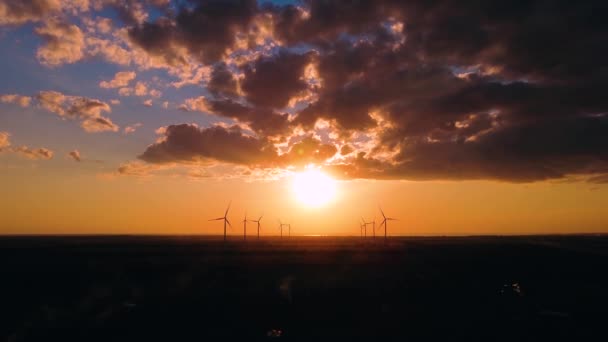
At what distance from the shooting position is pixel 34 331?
110 ft

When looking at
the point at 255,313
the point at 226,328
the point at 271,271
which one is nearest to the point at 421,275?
the point at 271,271

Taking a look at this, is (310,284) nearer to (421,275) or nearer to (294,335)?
(421,275)

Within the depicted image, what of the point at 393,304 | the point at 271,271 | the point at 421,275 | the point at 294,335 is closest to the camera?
the point at 294,335

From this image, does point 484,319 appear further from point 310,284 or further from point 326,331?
point 310,284

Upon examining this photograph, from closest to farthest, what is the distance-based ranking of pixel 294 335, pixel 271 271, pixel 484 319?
pixel 294 335
pixel 484 319
pixel 271 271

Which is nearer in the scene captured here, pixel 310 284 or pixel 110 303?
pixel 110 303

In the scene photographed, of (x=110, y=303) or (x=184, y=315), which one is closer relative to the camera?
(x=184, y=315)

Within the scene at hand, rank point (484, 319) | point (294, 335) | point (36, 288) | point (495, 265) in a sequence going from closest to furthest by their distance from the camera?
point (294, 335) < point (484, 319) < point (36, 288) < point (495, 265)

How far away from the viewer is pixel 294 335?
3228cm

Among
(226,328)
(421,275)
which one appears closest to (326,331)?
(226,328)

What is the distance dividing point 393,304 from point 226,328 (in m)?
18.0

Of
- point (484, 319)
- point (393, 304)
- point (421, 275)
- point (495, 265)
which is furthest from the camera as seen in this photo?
point (495, 265)

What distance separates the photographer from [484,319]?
37094 millimetres

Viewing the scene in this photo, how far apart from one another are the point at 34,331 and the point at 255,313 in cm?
1826
